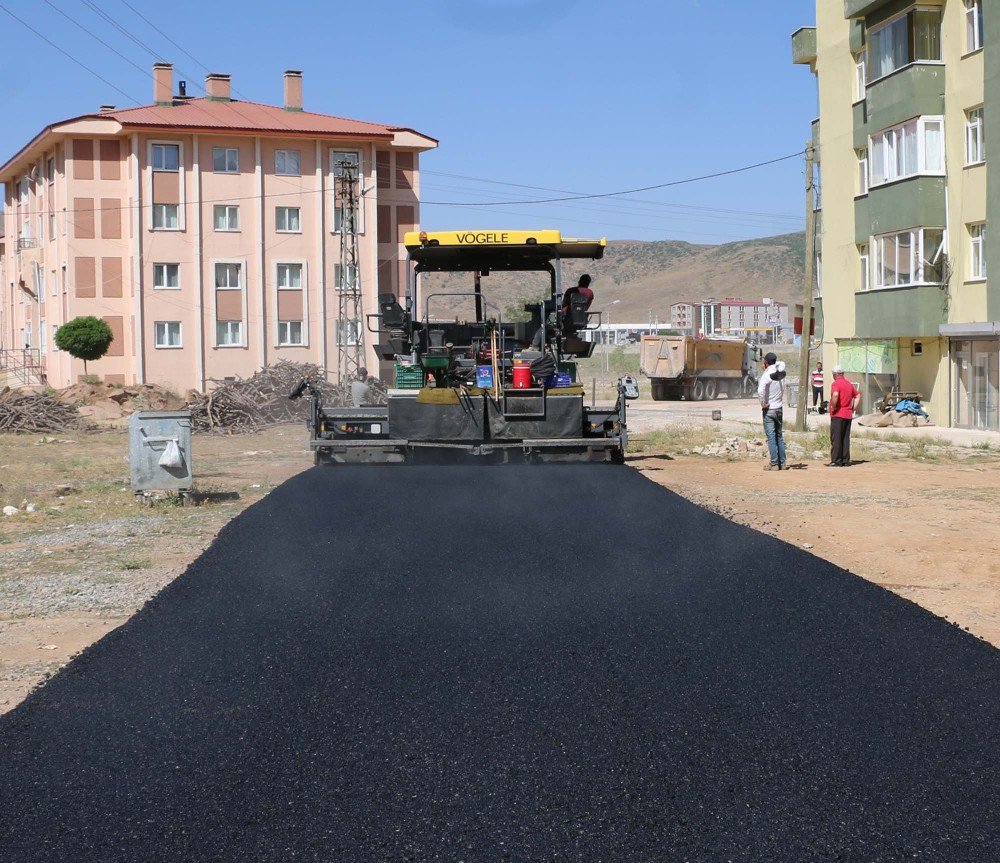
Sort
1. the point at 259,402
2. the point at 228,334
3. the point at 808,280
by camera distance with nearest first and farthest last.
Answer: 1. the point at 808,280
2. the point at 259,402
3. the point at 228,334

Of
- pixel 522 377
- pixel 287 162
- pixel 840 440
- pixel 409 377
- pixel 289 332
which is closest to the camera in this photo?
pixel 522 377

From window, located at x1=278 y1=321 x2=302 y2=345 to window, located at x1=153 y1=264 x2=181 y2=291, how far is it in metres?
4.42

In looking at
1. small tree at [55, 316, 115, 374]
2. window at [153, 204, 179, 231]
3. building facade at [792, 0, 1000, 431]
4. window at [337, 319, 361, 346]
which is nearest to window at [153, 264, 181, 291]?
window at [153, 204, 179, 231]

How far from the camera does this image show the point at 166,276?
5253cm

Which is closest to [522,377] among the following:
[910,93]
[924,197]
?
[924,197]

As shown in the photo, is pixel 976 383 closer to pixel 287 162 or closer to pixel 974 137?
pixel 974 137

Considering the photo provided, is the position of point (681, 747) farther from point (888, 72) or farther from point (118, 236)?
point (118, 236)

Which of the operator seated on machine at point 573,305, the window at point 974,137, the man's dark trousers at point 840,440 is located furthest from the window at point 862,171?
the operator seated on machine at point 573,305

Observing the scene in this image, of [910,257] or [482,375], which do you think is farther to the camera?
[910,257]

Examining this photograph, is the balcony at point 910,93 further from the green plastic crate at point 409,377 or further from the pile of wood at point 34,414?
the pile of wood at point 34,414

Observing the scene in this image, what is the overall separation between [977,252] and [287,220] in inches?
1232

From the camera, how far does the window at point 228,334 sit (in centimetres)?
5288

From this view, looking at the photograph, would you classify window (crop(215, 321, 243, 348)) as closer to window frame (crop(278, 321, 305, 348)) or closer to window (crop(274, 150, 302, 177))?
window frame (crop(278, 321, 305, 348))

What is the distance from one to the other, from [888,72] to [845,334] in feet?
24.3
